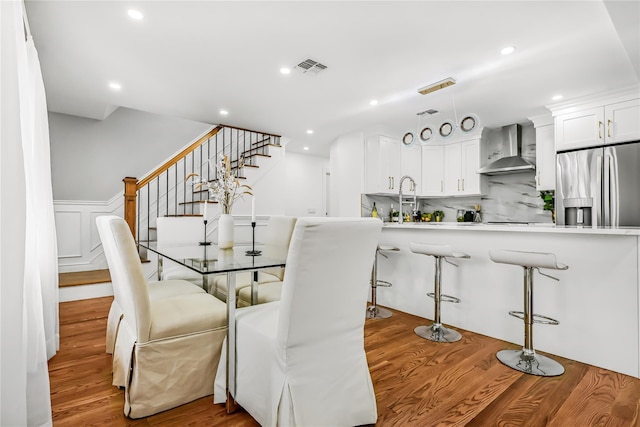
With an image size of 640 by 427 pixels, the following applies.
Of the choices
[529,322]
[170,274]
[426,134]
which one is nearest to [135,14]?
[170,274]

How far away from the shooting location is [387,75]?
3176 mm

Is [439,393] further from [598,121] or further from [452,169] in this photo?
[452,169]

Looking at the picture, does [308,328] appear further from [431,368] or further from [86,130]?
[86,130]

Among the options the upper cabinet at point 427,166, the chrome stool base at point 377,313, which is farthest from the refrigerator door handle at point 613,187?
the chrome stool base at point 377,313

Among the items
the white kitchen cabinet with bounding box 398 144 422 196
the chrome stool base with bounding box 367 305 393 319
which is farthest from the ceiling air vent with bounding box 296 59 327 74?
the white kitchen cabinet with bounding box 398 144 422 196

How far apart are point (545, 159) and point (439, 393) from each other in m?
3.87

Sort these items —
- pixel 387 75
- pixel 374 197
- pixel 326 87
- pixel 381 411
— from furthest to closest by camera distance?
pixel 374 197
pixel 326 87
pixel 387 75
pixel 381 411

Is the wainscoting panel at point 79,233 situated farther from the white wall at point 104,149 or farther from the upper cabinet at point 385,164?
the upper cabinet at point 385,164

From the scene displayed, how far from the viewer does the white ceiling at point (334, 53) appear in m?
2.19

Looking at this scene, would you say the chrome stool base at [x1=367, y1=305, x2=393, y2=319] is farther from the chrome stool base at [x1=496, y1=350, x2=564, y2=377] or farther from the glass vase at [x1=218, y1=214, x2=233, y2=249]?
the glass vase at [x1=218, y1=214, x2=233, y2=249]

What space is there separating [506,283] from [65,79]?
4.81m

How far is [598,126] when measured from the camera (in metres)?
3.66

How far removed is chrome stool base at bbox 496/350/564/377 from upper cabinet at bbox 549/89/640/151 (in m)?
2.81

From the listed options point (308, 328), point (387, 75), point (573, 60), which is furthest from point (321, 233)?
point (573, 60)
